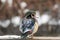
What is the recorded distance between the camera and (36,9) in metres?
7.64

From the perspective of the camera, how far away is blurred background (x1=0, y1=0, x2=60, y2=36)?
7.46 m

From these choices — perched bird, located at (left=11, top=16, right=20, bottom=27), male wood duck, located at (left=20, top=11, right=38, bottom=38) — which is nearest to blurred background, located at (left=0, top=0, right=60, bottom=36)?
perched bird, located at (left=11, top=16, right=20, bottom=27)

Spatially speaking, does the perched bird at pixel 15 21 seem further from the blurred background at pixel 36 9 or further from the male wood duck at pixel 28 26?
the male wood duck at pixel 28 26

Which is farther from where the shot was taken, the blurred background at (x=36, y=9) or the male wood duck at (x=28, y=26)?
the blurred background at (x=36, y=9)

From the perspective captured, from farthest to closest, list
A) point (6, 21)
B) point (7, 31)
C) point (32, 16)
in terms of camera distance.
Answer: point (6, 21) → point (7, 31) → point (32, 16)

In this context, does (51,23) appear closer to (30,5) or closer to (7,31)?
(30,5)

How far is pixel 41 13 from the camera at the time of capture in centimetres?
779

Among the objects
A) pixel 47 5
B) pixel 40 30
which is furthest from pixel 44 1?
pixel 40 30

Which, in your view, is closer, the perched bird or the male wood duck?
the male wood duck

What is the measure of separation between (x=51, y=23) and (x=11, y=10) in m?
0.86

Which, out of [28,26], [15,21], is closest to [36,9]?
[15,21]

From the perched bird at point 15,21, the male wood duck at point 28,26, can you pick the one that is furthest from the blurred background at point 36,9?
the male wood duck at point 28,26

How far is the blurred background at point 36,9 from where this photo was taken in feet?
24.5

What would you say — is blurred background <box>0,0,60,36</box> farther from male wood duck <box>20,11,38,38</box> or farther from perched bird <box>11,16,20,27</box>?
male wood duck <box>20,11,38,38</box>
